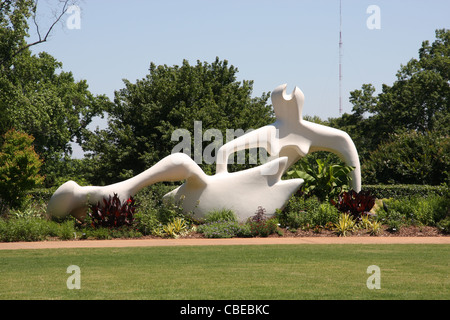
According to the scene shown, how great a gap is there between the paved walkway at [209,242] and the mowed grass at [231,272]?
0.92m

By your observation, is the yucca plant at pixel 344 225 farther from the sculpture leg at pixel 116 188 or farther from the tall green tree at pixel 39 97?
the tall green tree at pixel 39 97

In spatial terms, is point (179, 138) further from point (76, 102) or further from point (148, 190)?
point (76, 102)

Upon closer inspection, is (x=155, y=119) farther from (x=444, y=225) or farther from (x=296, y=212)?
(x=444, y=225)

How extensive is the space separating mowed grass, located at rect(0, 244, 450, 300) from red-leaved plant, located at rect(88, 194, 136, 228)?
3.03m

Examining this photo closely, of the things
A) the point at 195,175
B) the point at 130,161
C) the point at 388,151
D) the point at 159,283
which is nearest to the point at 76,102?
the point at 130,161

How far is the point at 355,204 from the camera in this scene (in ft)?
56.4

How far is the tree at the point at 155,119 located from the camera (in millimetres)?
25203

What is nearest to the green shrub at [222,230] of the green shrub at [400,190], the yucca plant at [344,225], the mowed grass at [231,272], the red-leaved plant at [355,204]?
the mowed grass at [231,272]

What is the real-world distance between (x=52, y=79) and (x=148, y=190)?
29.6m

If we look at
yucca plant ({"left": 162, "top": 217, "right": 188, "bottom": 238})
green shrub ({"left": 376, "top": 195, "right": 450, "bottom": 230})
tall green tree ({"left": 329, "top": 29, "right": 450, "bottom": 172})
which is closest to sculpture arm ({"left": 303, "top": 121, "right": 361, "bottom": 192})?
green shrub ({"left": 376, "top": 195, "right": 450, "bottom": 230})

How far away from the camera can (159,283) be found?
8.45 m

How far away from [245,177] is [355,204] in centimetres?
339

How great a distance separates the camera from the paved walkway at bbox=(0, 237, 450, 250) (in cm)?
1367

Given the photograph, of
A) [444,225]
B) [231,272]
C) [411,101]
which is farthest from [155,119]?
[411,101]
